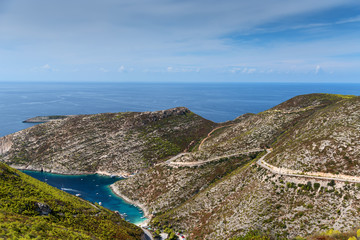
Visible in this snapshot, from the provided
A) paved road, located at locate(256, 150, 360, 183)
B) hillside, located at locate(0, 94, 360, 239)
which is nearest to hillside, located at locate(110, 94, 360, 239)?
hillside, located at locate(0, 94, 360, 239)

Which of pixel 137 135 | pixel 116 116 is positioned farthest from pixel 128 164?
pixel 116 116

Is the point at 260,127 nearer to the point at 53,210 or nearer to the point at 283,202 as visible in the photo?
the point at 283,202

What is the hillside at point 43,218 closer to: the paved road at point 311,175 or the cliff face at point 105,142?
the paved road at point 311,175

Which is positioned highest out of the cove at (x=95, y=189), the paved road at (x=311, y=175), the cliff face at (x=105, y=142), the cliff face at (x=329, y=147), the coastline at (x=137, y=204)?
the cliff face at (x=329, y=147)

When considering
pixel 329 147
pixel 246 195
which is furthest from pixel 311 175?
pixel 246 195

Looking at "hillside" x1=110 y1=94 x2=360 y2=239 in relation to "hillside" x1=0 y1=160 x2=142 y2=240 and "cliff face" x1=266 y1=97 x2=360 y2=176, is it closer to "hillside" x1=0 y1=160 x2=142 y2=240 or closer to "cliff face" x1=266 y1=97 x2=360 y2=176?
"cliff face" x1=266 y1=97 x2=360 y2=176

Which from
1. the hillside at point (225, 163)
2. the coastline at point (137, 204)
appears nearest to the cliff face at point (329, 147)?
the hillside at point (225, 163)
